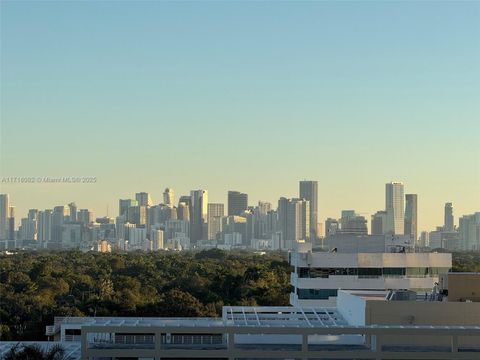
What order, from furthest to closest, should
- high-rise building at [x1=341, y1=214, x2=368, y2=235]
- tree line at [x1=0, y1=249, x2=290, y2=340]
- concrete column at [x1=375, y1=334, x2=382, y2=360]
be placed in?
1. high-rise building at [x1=341, y1=214, x2=368, y2=235]
2. tree line at [x1=0, y1=249, x2=290, y2=340]
3. concrete column at [x1=375, y1=334, x2=382, y2=360]

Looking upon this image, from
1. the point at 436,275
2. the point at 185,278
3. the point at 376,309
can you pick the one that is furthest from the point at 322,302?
the point at 185,278

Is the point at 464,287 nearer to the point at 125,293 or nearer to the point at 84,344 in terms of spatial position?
the point at 84,344

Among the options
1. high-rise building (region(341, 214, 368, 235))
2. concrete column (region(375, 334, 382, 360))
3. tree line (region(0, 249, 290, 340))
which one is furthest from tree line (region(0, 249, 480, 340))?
concrete column (region(375, 334, 382, 360))

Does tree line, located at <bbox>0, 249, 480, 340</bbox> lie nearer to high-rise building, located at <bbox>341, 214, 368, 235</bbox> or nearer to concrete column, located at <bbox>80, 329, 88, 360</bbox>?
high-rise building, located at <bbox>341, 214, 368, 235</bbox>

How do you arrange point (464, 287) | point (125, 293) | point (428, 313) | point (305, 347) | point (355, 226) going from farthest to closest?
point (355, 226) < point (125, 293) < point (464, 287) < point (428, 313) < point (305, 347)

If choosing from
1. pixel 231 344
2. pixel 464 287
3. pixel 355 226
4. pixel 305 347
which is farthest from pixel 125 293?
pixel 305 347

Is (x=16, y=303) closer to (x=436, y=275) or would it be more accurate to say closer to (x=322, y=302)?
(x=322, y=302)

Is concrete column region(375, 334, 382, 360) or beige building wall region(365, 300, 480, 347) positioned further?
beige building wall region(365, 300, 480, 347)

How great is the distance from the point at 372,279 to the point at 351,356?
37568 mm

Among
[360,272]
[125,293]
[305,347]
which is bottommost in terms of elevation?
[125,293]

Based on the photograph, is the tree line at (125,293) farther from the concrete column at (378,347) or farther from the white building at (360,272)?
the concrete column at (378,347)

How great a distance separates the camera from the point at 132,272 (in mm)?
121875

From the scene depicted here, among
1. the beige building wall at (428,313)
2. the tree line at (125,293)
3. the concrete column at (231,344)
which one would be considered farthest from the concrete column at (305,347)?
the tree line at (125,293)

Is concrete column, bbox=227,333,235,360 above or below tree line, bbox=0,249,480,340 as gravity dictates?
above
